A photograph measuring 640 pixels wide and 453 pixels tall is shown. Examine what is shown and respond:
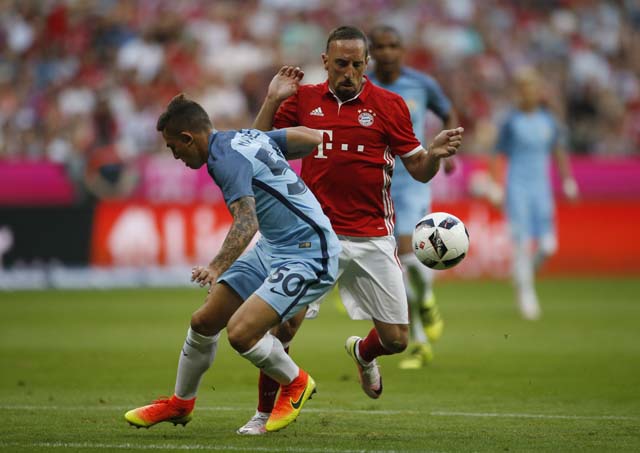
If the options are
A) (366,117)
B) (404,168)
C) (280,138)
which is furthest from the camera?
(404,168)

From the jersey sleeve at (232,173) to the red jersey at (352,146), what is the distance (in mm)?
1274

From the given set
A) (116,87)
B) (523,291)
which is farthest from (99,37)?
(523,291)

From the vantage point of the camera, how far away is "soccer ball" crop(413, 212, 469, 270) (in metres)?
8.16

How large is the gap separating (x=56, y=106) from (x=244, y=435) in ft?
49.3

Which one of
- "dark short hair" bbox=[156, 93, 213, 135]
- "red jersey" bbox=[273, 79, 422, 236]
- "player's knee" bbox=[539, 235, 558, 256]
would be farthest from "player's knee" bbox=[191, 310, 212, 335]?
"player's knee" bbox=[539, 235, 558, 256]

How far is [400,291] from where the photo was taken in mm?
8148

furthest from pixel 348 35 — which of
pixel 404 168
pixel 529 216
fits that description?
pixel 529 216

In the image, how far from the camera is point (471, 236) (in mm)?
19828

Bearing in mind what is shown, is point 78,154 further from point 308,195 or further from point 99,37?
point 308,195

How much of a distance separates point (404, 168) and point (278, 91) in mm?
3574

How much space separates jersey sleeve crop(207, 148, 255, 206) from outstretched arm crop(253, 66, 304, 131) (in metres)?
1.11

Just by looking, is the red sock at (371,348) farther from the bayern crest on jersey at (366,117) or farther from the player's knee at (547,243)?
the player's knee at (547,243)

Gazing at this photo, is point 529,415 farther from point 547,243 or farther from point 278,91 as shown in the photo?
point 547,243

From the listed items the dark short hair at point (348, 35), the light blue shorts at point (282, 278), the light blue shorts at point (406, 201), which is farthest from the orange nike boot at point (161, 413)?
the light blue shorts at point (406, 201)
